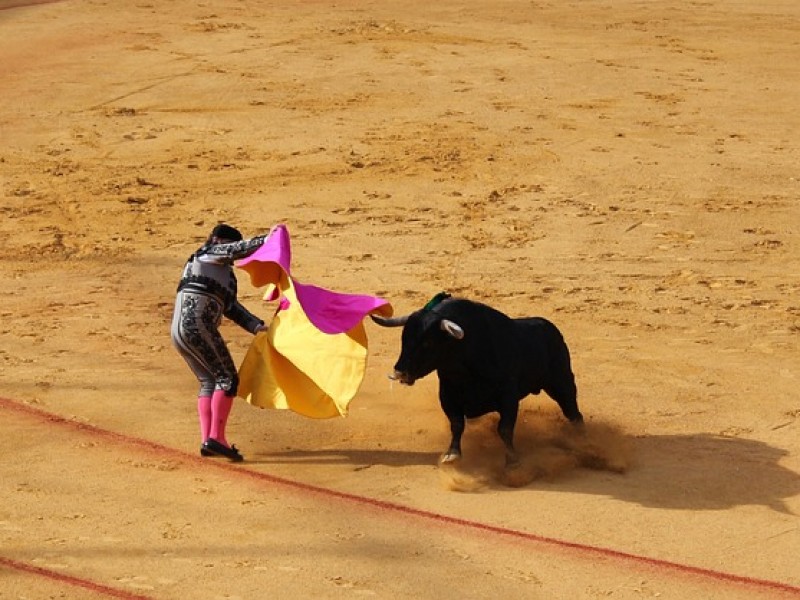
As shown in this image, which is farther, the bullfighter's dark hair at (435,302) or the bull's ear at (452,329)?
the bullfighter's dark hair at (435,302)

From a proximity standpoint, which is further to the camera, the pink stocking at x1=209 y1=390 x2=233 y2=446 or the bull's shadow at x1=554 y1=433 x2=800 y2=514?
the pink stocking at x1=209 y1=390 x2=233 y2=446

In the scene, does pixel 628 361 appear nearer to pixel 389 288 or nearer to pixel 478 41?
pixel 389 288

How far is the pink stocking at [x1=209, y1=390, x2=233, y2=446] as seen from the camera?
9.45 meters

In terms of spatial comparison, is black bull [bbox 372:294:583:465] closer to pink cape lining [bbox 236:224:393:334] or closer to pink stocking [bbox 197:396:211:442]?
pink cape lining [bbox 236:224:393:334]

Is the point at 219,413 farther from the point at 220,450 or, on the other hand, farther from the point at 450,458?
the point at 450,458

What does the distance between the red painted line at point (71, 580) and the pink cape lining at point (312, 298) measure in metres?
2.07

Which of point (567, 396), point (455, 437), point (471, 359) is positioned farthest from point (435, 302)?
point (567, 396)

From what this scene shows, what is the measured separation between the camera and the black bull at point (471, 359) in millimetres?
8953

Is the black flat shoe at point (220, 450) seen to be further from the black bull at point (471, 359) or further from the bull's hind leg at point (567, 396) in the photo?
the bull's hind leg at point (567, 396)

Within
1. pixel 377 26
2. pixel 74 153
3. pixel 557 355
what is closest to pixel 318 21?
pixel 377 26

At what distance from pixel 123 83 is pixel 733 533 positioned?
11.1 meters

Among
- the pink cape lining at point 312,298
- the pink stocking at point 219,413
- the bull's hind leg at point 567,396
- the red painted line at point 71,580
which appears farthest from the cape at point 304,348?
the red painted line at point 71,580

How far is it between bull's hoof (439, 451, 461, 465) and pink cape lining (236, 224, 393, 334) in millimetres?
853

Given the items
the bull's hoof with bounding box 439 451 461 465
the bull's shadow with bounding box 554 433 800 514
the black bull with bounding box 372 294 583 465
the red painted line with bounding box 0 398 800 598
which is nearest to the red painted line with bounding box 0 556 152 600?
the red painted line with bounding box 0 398 800 598
